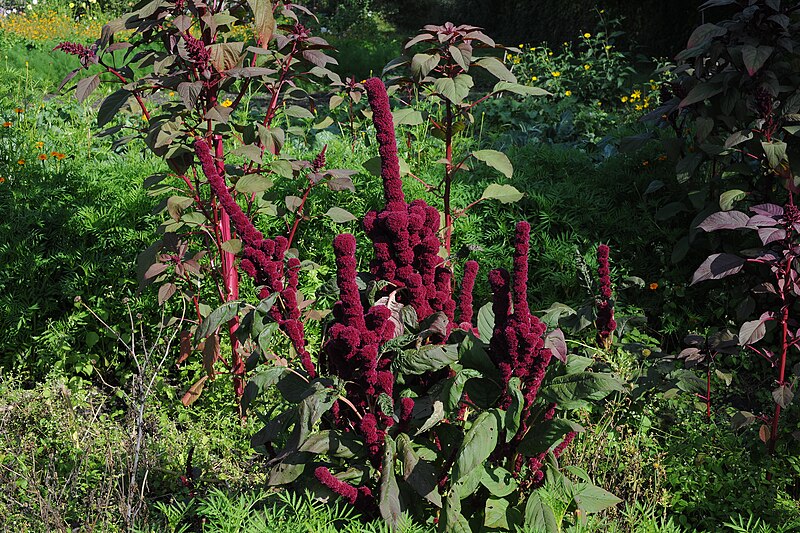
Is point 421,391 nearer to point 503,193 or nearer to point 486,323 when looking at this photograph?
point 486,323

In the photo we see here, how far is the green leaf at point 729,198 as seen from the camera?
3277mm

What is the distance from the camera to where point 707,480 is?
8.95 feet

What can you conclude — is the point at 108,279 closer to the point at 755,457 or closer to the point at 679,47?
the point at 755,457

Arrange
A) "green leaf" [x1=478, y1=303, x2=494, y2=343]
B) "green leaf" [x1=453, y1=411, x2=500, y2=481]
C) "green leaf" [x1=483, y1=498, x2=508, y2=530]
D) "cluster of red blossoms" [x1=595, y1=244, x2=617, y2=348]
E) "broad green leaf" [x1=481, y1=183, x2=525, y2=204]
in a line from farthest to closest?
"broad green leaf" [x1=481, y1=183, x2=525, y2=204]
"cluster of red blossoms" [x1=595, y1=244, x2=617, y2=348]
"green leaf" [x1=478, y1=303, x2=494, y2=343]
"green leaf" [x1=483, y1=498, x2=508, y2=530]
"green leaf" [x1=453, y1=411, x2=500, y2=481]

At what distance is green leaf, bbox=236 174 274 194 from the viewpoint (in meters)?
2.84

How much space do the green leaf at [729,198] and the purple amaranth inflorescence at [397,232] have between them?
1780 millimetres

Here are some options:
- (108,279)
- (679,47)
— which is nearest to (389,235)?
(108,279)

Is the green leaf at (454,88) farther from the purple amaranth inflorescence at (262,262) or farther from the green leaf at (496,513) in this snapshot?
the green leaf at (496,513)

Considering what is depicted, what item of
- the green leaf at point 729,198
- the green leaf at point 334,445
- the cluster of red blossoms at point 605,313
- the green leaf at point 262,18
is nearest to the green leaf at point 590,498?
the green leaf at point 334,445

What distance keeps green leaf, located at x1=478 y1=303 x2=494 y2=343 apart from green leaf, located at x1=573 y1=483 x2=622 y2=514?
460 mm

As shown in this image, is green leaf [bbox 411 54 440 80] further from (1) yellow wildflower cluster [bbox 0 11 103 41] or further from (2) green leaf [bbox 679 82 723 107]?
(1) yellow wildflower cluster [bbox 0 11 103 41]

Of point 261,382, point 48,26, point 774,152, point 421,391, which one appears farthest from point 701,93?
point 48,26

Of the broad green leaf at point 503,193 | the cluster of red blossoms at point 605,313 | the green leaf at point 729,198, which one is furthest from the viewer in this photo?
the green leaf at point 729,198

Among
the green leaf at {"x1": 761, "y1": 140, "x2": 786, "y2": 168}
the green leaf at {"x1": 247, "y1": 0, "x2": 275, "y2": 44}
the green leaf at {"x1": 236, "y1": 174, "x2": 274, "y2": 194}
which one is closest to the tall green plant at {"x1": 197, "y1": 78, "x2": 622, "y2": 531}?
the green leaf at {"x1": 236, "y1": 174, "x2": 274, "y2": 194}
